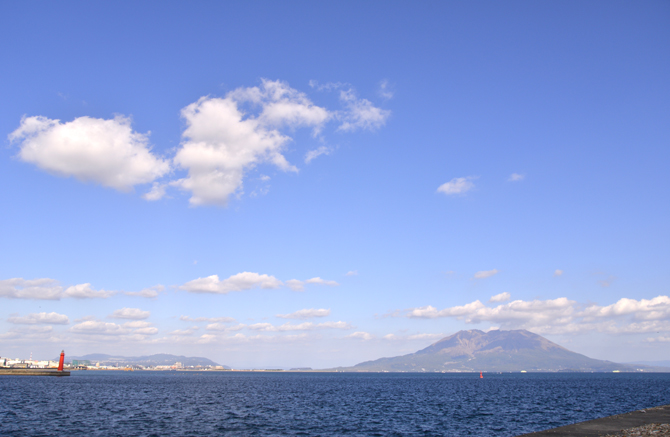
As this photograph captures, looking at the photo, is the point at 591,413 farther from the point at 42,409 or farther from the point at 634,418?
the point at 42,409

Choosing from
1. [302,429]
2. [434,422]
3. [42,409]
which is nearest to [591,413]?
[434,422]

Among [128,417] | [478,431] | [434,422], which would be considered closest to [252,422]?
[128,417]

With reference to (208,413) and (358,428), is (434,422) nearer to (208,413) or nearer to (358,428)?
(358,428)

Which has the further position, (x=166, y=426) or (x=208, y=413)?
(x=208, y=413)

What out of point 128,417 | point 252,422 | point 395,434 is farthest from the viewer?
point 128,417

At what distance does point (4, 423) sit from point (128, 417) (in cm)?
1414

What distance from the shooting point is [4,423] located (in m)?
53.7

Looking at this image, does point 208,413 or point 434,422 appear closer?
point 434,422

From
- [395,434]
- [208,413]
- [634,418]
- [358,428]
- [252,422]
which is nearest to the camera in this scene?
[634,418]

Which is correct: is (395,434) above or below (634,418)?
below

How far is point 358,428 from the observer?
172 ft

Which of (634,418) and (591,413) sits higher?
(634,418)

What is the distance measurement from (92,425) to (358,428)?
32.2 meters

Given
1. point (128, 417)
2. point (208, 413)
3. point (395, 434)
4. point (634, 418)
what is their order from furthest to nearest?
A: point (208, 413), point (128, 417), point (395, 434), point (634, 418)
